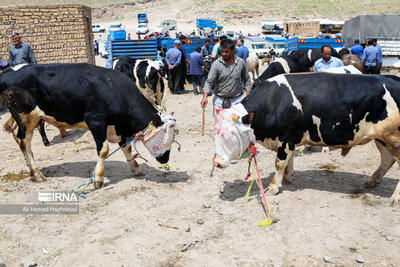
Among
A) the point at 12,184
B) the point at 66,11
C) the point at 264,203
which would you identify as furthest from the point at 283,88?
the point at 66,11

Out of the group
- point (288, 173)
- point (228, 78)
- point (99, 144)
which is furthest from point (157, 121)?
point (288, 173)

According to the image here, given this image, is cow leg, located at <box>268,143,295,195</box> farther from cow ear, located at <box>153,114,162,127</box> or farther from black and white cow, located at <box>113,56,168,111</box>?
black and white cow, located at <box>113,56,168,111</box>

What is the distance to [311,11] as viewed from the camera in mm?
61625

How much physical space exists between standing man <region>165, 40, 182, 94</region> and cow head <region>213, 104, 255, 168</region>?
10.1 m

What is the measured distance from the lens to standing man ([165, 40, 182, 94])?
1487 cm

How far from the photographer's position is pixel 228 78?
6.13 metres

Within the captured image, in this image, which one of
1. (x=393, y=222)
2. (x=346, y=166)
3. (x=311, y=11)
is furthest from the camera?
(x=311, y=11)

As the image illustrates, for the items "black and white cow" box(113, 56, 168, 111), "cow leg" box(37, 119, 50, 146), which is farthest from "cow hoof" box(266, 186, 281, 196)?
"cow leg" box(37, 119, 50, 146)

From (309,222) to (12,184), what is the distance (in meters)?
5.00

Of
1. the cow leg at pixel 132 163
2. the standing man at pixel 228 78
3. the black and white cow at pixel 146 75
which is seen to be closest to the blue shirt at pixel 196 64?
the black and white cow at pixel 146 75

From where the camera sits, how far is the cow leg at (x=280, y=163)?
535 cm

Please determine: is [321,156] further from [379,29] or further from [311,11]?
[311,11]

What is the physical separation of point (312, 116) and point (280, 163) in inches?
33.1

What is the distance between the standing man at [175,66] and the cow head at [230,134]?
10145 mm
